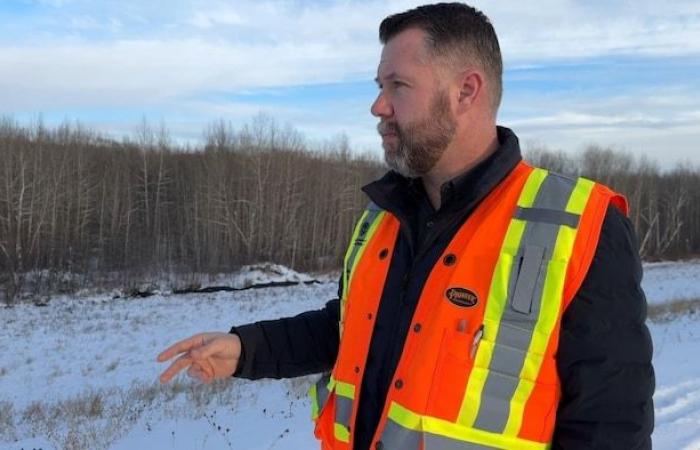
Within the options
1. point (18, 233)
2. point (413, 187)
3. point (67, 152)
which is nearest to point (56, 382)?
point (413, 187)

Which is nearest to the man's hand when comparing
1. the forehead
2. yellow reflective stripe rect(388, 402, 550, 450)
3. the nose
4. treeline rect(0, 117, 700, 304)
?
yellow reflective stripe rect(388, 402, 550, 450)

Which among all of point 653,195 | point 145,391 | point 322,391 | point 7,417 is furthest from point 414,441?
point 653,195

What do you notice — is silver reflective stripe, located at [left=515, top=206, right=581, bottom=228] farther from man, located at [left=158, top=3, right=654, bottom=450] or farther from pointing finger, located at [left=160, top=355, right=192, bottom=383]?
pointing finger, located at [left=160, top=355, right=192, bottom=383]

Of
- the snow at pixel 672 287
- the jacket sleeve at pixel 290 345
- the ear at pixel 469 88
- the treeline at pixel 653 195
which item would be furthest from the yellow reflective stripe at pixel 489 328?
the treeline at pixel 653 195

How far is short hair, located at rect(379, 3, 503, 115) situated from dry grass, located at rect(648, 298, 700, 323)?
14850 millimetres

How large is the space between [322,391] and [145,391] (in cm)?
762

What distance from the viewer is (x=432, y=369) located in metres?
1.74

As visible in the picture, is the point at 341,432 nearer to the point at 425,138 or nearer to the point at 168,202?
the point at 425,138

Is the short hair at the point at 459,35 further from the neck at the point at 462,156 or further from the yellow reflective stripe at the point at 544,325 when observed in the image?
the yellow reflective stripe at the point at 544,325

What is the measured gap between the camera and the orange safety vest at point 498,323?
1652 millimetres

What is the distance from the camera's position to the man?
A: 1634mm

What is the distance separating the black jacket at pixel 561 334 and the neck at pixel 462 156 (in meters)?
0.04

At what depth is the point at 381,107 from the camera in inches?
79.9

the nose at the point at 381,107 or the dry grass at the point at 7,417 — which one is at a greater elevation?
the nose at the point at 381,107
